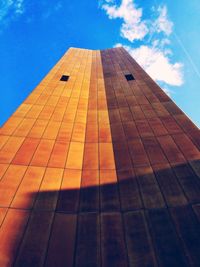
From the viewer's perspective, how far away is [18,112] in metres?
15.1

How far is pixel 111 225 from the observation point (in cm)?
830

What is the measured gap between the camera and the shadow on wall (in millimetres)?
7207

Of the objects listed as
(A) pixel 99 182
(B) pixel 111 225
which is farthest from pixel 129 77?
(B) pixel 111 225

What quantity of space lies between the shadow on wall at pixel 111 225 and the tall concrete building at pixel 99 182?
34 mm

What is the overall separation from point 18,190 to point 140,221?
17.2ft

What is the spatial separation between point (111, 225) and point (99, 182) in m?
2.30

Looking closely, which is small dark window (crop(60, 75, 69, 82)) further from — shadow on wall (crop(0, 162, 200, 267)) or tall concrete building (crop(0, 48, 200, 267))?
shadow on wall (crop(0, 162, 200, 267))

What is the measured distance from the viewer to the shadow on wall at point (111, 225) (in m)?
7.21

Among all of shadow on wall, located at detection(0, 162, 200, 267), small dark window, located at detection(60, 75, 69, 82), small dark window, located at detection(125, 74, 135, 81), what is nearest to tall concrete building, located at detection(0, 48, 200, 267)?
shadow on wall, located at detection(0, 162, 200, 267)

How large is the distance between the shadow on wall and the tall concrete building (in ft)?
0.11

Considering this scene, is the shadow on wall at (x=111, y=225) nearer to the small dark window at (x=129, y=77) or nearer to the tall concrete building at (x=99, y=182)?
the tall concrete building at (x=99, y=182)

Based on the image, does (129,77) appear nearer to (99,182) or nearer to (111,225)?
(99,182)

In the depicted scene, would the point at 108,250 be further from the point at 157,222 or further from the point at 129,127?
the point at 129,127

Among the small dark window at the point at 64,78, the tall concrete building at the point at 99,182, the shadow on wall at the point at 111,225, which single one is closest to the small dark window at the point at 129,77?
the tall concrete building at the point at 99,182
